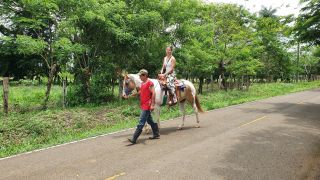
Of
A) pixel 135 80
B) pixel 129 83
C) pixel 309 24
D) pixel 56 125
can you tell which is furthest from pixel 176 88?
pixel 309 24

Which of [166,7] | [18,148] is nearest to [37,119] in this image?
[18,148]

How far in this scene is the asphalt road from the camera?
6.79 metres

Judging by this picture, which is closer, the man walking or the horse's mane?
the man walking

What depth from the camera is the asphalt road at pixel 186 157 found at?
679cm

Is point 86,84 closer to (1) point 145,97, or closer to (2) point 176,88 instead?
(2) point 176,88

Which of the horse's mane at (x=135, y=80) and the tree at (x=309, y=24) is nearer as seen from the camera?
the horse's mane at (x=135, y=80)

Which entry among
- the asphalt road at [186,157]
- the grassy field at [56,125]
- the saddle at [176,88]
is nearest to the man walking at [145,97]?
the asphalt road at [186,157]

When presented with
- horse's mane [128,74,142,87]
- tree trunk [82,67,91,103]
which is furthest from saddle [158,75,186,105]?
tree trunk [82,67,91,103]

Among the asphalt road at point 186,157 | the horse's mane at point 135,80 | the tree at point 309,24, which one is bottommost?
the asphalt road at point 186,157

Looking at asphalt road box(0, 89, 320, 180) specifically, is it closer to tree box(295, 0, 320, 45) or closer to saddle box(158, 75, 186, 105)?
saddle box(158, 75, 186, 105)

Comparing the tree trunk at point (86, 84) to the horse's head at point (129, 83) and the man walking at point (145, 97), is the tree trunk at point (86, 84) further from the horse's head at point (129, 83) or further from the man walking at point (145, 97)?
the man walking at point (145, 97)

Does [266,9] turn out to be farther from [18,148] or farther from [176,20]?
[18,148]

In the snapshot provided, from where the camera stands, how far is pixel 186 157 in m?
8.00

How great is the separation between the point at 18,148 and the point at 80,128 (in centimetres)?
424
